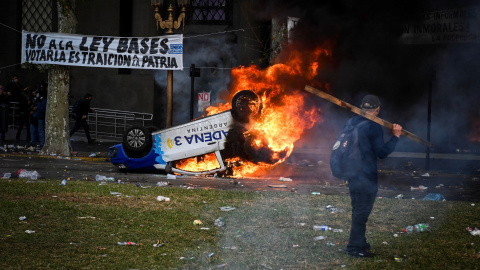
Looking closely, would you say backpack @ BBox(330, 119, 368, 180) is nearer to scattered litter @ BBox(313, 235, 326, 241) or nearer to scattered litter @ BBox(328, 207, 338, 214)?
scattered litter @ BBox(313, 235, 326, 241)

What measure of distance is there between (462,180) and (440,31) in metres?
4.77

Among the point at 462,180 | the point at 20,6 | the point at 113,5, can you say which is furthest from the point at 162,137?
the point at 20,6

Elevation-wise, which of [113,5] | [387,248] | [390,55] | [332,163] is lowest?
[387,248]

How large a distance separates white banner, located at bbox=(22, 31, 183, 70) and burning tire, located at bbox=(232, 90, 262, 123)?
15.0 feet

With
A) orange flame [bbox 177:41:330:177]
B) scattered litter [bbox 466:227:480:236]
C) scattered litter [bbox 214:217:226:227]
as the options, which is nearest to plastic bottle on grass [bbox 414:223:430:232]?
scattered litter [bbox 466:227:480:236]

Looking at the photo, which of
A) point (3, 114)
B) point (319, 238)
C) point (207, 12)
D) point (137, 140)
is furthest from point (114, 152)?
point (207, 12)

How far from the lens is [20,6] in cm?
2594

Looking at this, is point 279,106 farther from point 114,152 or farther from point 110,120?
point 110,120

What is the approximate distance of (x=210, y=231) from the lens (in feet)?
26.7

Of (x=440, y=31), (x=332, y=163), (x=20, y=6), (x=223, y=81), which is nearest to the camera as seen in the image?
(x=332, y=163)

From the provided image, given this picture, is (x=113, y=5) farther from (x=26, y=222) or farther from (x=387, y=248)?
(x=387, y=248)

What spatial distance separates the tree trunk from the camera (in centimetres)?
1717

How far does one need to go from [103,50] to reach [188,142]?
5.45 metres

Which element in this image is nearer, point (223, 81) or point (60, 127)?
point (60, 127)
